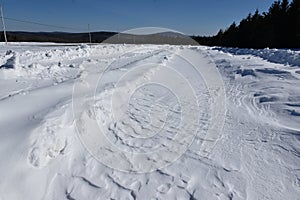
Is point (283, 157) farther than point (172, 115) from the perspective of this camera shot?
No

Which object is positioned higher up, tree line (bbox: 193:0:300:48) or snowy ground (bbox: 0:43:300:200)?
tree line (bbox: 193:0:300:48)

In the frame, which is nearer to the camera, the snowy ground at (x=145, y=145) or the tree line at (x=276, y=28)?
the snowy ground at (x=145, y=145)

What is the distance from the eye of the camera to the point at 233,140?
3906 millimetres

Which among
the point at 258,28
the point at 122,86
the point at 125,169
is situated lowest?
the point at 125,169

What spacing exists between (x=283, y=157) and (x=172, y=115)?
2.35m

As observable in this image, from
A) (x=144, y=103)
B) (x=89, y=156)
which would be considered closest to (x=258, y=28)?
(x=144, y=103)

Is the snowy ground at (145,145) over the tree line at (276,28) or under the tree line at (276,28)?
under

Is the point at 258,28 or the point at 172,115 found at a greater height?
the point at 258,28

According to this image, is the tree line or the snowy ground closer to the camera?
the snowy ground

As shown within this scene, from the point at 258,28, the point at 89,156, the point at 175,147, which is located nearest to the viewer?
the point at 89,156

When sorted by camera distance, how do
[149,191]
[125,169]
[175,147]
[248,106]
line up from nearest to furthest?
1. [149,191]
2. [125,169]
3. [175,147]
4. [248,106]

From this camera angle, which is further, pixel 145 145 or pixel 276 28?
pixel 276 28

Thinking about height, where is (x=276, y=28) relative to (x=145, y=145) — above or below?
above

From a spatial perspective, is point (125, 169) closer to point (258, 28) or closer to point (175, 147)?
point (175, 147)
